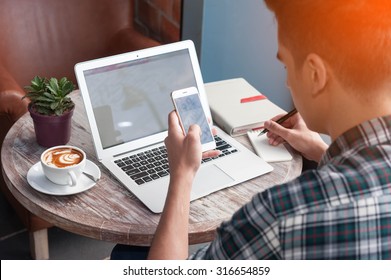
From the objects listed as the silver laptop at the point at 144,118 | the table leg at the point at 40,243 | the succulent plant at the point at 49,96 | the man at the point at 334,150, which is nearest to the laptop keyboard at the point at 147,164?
the silver laptop at the point at 144,118

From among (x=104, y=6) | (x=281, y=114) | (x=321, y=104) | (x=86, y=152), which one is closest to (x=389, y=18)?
(x=321, y=104)

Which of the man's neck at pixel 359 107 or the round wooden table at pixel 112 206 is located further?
the round wooden table at pixel 112 206

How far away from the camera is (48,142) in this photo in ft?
5.55

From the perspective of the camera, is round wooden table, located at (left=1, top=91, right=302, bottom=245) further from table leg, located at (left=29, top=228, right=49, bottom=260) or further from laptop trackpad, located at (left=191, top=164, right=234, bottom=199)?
table leg, located at (left=29, top=228, right=49, bottom=260)

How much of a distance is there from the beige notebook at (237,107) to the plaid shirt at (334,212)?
85 cm

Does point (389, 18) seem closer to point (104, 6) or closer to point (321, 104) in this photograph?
point (321, 104)

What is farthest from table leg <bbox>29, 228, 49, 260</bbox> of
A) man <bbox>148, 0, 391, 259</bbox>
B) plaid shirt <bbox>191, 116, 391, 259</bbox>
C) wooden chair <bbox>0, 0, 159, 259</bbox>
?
plaid shirt <bbox>191, 116, 391, 259</bbox>

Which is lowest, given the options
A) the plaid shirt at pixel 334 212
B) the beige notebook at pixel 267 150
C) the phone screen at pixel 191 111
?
the beige notebook at pixel 267 150

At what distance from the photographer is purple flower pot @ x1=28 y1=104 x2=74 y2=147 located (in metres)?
1.65

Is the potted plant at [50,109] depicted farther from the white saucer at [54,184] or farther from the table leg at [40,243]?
the table leg at [40,243]

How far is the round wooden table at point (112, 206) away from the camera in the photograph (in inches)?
56.4

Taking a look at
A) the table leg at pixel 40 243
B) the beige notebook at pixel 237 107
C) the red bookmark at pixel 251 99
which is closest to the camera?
the beige notebook at pixel 237 107

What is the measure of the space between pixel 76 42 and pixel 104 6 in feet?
0.64

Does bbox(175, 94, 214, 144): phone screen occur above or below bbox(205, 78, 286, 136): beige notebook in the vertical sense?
above
